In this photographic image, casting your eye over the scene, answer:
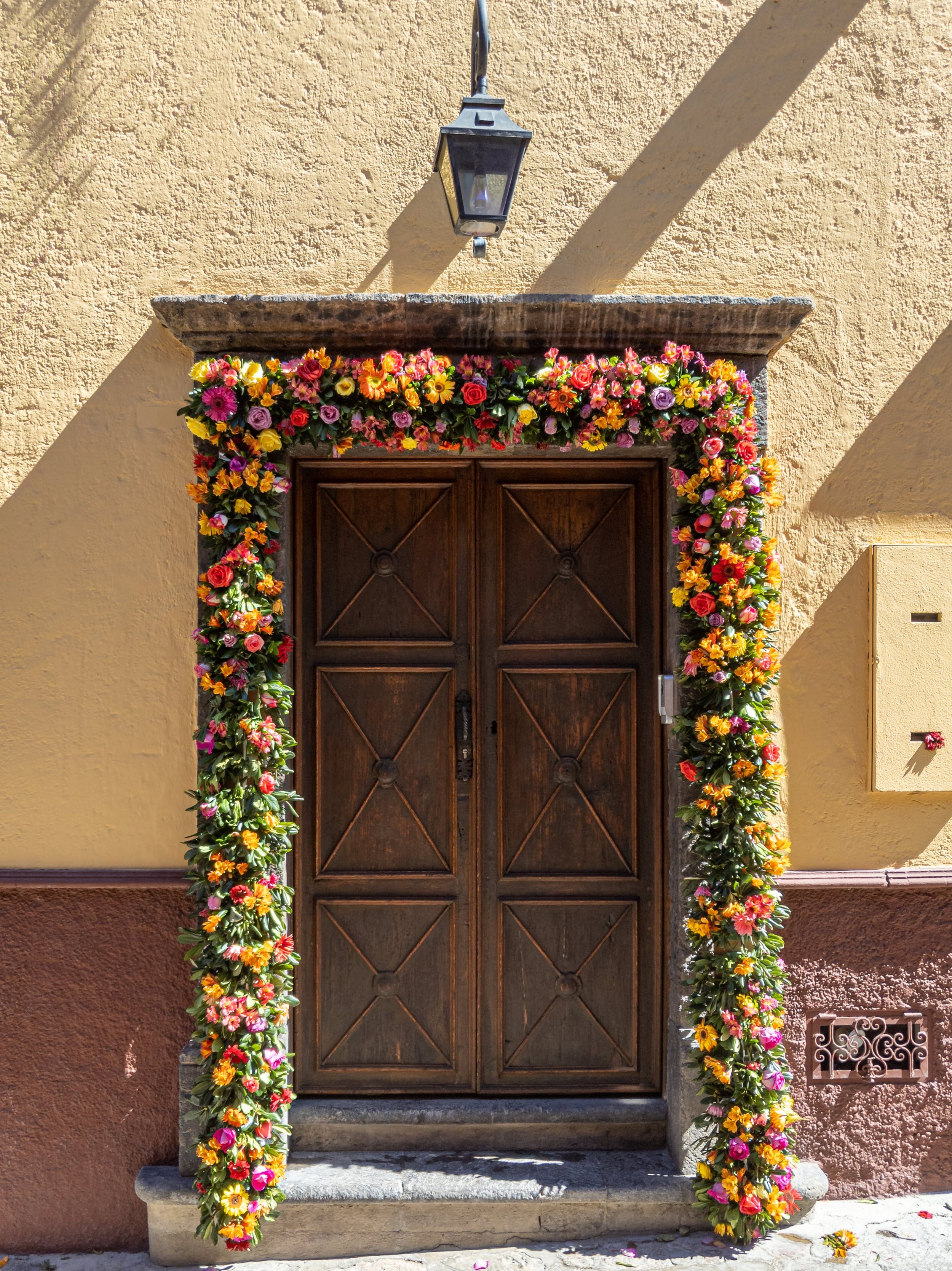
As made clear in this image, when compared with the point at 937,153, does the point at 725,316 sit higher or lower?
lower

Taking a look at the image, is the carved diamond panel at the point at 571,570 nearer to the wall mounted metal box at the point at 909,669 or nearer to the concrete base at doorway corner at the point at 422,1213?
the wall mounted metal box at the point at 909,669

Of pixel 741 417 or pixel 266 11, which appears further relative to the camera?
pixel 266 11

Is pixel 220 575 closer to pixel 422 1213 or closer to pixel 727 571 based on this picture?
pixel 727 571

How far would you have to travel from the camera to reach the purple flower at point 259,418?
3123 mm

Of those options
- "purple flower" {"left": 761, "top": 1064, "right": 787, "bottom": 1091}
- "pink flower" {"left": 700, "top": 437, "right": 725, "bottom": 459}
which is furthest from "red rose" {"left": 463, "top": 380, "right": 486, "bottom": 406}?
"purple flower" {"left": 761, "top": 1064, "right": 787, "bottom": 1091}

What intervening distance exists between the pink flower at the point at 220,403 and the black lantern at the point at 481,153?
3.09 ft

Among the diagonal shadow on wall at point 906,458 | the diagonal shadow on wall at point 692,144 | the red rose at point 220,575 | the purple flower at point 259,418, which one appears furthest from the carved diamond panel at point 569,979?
the diagonal shadow on wall at point 692,144

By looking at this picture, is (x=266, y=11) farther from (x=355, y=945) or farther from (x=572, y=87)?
(x=355, y=945)

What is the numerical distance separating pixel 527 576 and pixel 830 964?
1.83 metres

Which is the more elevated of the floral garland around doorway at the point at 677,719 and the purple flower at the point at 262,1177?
the floral garland around doorway at the point at 677,719

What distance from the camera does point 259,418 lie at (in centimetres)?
312

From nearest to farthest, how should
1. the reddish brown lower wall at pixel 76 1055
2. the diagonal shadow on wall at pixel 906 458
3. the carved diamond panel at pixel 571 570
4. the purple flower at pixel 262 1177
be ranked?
the purple flower at pixel 262 1177, the reddish brown lower wall at pixel 76 1055, the diagonal shadow on wall at pixel 906 458, the carved diamond panel at pixel 571 570

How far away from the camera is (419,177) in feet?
11.2

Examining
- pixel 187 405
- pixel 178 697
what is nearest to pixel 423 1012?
pixel 178 697
